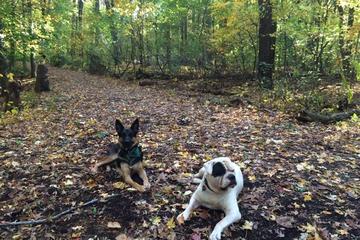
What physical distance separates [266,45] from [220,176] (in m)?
11.6

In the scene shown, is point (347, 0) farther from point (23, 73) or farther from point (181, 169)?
point (23, 73)

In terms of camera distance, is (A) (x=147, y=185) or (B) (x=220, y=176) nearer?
(B) (x=220, y=176)

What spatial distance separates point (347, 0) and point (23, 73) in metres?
17.1

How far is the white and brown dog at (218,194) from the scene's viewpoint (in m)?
4.07

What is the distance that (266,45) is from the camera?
1477 cm

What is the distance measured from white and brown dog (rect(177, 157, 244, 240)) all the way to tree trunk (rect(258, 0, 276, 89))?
406 inches

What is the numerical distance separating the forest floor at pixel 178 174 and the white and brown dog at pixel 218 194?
5.5 inches

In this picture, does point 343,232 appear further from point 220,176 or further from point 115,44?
point 115,44

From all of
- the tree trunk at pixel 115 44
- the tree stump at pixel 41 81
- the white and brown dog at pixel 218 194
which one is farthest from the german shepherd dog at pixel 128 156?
the tree trunk at pixel 115 44

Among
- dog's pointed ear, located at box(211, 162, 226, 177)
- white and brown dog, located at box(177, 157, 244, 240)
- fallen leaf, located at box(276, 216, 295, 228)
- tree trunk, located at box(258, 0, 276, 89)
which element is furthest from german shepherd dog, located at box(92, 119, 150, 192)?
tree trunk, located at box(258, 0, 276, 89)

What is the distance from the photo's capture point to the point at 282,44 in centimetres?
1444

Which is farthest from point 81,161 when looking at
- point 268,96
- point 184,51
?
point 184,51

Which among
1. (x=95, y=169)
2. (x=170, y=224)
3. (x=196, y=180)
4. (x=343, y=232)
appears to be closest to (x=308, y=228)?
(x=343, y=232)

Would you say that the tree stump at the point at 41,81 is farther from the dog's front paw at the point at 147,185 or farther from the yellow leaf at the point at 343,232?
the yellow leaf at the point at 343,232
